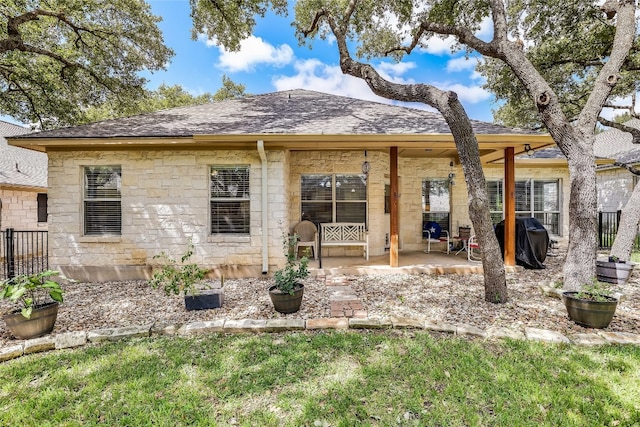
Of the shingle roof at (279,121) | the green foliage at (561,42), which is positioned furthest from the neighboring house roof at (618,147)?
the shingle roof at (279,121)

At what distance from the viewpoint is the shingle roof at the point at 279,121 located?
19.5ft

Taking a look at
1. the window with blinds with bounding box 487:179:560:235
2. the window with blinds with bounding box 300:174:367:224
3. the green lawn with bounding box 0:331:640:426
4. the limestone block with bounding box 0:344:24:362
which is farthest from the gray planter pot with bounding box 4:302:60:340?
the window with blinds with bounding box 487:179:560:235

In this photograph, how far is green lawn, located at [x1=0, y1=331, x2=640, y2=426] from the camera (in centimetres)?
224

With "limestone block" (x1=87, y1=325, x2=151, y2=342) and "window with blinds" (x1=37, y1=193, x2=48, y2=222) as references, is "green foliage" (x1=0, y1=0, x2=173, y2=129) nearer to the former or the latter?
"window with blinds" (x1=37, y1=193, x2=48, y2=222)

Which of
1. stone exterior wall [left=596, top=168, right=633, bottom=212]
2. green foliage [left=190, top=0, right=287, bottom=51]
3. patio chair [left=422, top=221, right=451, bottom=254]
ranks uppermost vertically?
green foliage [left=190, top=0, right=287, bottom=51]

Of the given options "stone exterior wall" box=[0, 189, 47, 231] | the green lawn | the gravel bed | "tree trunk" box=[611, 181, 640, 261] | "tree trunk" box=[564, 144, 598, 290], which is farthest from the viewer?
"stone exterior wall" box=[0, 189, 47, 231]

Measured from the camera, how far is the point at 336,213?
8172mm

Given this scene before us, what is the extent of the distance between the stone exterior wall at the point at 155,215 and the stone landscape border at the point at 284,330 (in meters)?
2.74

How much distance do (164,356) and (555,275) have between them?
24.4ft

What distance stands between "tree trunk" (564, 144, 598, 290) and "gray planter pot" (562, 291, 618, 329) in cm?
141

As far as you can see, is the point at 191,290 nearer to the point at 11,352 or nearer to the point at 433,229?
the point at 11,352

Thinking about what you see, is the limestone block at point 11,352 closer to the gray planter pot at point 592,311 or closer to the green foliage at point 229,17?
the gray planter pot at point 592,311

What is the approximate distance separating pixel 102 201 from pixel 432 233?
8.58m

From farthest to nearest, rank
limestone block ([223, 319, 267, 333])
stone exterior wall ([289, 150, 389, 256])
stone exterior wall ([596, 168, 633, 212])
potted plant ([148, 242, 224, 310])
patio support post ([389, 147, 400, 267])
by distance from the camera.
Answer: stone exterior wall ([596, 168, 633, 212]), stone exterior wall ([289, 150, 389, 256]), patio support post ([389, 147, 400, 267]), potted plant ([148, 242, 224, 310]), limestone block ([223, 319, 267, 333])
